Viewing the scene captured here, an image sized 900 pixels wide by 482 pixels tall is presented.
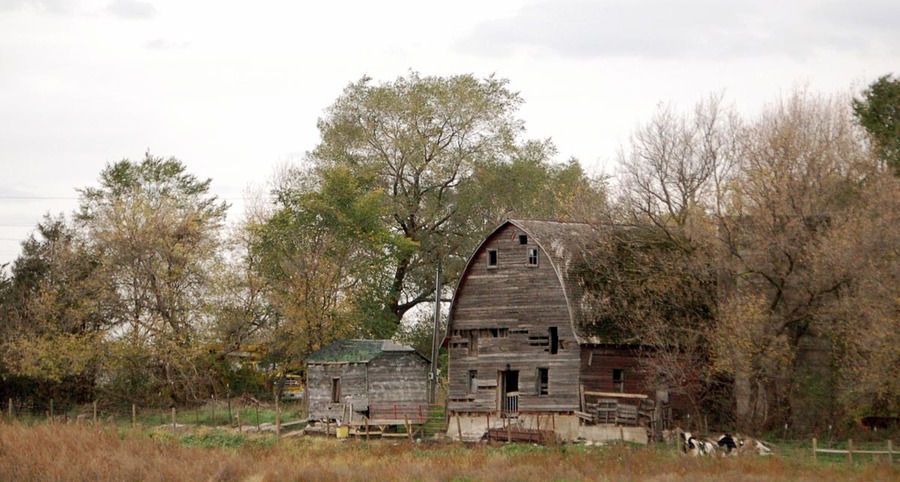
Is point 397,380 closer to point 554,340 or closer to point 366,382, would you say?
point 366,382

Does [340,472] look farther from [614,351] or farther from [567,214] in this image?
[567,214]

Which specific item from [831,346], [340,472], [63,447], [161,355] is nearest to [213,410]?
[161,355]

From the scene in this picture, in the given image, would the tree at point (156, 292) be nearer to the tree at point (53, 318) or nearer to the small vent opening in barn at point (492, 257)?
the tree at point (53, 318)

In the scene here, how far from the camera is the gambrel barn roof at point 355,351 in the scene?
47312 millimetres

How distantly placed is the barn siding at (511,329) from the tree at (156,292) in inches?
549

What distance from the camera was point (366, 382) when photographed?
47.2 m

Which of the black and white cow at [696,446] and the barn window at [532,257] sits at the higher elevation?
the barn window at [532,257]

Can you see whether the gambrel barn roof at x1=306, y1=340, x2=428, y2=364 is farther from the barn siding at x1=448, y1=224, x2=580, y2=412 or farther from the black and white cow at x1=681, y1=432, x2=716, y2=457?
the black and white cow at x1=681, y1=432, x2=716, y2=457

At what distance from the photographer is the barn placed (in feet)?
143

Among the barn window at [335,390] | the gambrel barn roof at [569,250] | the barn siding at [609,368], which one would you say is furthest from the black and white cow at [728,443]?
the barn window at [335,390]

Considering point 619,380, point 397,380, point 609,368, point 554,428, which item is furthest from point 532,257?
point 397,380

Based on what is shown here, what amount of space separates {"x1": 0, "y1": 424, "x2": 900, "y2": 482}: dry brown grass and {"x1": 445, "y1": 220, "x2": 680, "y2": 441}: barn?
5.90 m

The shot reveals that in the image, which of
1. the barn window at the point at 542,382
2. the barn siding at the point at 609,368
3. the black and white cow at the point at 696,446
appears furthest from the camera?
the barn window at the point at 542,382

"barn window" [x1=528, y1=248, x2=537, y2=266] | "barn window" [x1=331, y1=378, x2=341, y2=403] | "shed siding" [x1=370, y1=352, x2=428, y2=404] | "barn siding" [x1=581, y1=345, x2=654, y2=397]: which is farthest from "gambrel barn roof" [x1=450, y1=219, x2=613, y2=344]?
"barn window" [x1=331, y1=378, x2=341, y2=403]
